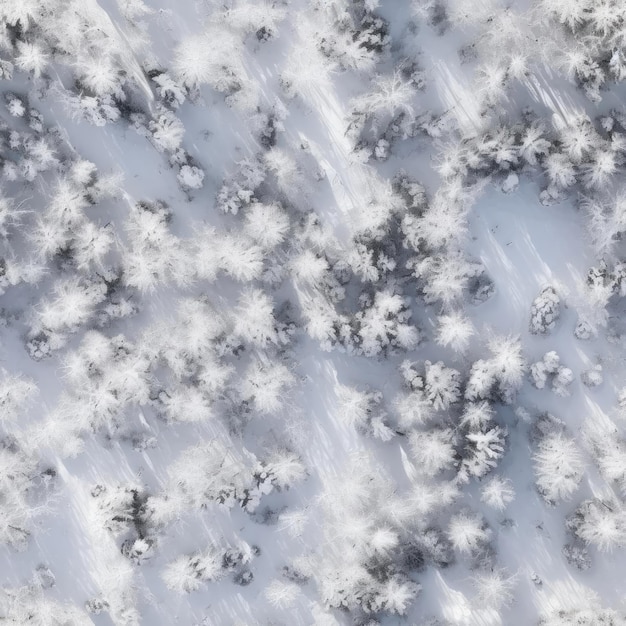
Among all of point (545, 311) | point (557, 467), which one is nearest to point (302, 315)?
point (545, 311)

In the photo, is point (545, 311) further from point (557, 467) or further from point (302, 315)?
point (302, 315)

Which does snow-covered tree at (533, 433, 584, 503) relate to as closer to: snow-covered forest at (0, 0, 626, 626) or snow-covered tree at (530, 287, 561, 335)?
snow-covered forest at (0, 0, 626, 626)

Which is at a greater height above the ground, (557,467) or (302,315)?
(302,315)

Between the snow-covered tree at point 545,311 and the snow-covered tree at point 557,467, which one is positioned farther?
the snow-covered tree at point 545,311

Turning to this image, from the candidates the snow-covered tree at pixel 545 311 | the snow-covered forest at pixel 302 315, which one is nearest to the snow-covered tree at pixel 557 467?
the snow-covered forest at pixel 302 315

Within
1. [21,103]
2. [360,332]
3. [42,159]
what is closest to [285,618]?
[360,332]

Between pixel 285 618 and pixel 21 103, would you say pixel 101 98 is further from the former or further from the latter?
pixel 285 618

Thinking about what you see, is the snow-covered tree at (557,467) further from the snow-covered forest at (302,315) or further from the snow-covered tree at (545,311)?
the snow-covered tree at (545,311)

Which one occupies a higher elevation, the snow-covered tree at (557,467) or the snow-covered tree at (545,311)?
the snow-covered tree at (545,311)
